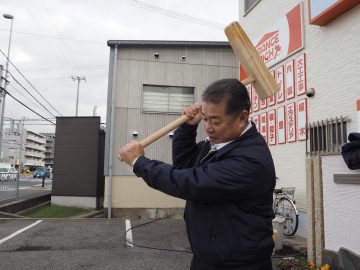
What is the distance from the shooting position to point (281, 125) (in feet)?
25.8

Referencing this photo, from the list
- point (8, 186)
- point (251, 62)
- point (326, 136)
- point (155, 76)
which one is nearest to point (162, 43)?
point (155, 76)

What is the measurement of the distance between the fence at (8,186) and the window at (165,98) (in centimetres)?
561

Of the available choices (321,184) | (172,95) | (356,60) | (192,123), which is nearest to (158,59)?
(172,95)

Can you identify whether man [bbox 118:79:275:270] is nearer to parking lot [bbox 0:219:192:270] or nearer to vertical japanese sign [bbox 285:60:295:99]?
parking lot [bbox 0:219:192:270]

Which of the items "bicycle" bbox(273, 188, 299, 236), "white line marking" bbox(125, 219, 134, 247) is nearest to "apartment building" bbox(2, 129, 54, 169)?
"white line marking" bbox(125, 219, 134, 247)

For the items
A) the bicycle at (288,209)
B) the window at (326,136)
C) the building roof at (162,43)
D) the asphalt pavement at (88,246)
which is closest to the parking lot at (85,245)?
the asphalt pavement at (88,246)

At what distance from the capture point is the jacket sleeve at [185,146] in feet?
6.98

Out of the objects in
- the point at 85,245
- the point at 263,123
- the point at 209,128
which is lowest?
the point at 85,245

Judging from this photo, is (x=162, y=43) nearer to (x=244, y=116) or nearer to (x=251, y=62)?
(x=251, y=62)

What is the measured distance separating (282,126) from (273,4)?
3.24 m

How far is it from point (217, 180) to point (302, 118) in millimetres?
6062

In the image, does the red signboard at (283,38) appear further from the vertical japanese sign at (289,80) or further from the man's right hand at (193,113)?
the man's right hand at (193,113)

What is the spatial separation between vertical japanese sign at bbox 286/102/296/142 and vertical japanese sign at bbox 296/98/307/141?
0.53 ft

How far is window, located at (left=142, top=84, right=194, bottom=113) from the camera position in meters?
11.7
